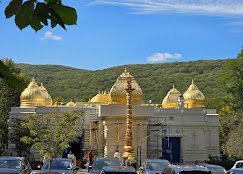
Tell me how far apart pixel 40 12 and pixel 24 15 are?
13cm

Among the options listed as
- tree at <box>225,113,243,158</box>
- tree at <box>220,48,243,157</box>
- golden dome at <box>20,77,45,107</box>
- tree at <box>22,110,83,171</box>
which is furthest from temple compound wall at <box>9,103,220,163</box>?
tree at <box>22,110,83,171</box>

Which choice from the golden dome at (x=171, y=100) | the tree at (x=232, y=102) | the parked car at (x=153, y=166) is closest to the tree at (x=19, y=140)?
the golden dome at (x=171, y=100)

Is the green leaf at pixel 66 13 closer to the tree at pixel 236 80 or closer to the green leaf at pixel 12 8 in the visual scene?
the green leaf at pixel 12 8

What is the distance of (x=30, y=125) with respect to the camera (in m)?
21.1

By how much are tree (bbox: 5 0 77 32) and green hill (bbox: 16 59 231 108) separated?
82.6 m

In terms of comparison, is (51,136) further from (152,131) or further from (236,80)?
(236,80)

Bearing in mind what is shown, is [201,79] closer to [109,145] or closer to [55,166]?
[109,145]

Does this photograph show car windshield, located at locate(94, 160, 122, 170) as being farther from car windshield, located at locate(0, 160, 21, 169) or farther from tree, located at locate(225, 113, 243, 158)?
tree, located at locate(225, 113, 243, 158)

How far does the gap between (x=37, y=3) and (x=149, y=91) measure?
91374 millimetres

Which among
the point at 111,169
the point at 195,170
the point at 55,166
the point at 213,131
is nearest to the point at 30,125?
the point at 55,166

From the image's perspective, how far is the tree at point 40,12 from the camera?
2701 mm

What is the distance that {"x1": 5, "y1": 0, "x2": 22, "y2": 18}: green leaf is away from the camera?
2.69 meters

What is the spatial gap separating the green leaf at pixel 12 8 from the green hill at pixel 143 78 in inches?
3254

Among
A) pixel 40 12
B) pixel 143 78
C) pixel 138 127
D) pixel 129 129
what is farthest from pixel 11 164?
pixel 143 78
